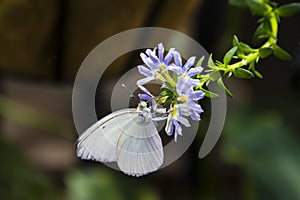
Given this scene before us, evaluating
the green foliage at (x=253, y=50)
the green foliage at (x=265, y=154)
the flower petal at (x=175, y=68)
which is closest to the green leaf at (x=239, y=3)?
the green foliage at (x=253, y=50)

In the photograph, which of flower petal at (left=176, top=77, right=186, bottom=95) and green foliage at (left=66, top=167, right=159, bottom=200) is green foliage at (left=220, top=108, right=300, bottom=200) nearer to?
green foliage at (left=66, top=167, right=159, bottom=200)

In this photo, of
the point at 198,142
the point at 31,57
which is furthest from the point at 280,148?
the point at 31,57

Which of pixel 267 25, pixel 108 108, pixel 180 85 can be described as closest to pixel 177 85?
pixel 180 85

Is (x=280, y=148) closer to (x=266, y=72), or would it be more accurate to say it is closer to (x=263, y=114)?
(x=263, y=114)

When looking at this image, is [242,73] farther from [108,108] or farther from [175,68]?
[108,108]

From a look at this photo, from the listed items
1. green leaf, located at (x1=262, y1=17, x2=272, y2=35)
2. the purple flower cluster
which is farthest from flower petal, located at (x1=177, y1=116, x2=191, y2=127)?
green leaf, located at (x1=262, y1=17, x2=272, y2=35)

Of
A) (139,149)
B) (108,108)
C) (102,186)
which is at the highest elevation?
(139,149)
